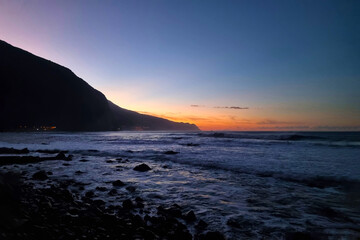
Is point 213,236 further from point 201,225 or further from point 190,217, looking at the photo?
point 190,217

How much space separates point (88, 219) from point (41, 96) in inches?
4919

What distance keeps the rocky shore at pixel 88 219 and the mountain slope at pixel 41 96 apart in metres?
114

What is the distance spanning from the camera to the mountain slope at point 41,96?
3693 inches

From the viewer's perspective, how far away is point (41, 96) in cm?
10394

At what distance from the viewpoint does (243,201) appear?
19.4 feet

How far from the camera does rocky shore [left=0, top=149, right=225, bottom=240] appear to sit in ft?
11.6

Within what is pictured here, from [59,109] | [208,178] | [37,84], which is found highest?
[37,84]

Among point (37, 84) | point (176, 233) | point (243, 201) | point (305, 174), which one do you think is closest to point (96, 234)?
point (176, 233)

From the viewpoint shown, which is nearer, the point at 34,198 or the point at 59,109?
the point at 34,198

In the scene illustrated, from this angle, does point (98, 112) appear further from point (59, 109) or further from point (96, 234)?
point (96, 234)

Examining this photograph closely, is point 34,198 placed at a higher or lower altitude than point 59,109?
lower

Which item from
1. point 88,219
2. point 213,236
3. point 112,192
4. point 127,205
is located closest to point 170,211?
point 127,205

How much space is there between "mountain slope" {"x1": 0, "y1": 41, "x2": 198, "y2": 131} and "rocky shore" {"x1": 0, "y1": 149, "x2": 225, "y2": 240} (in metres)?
114

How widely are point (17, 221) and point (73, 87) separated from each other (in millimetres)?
134872
